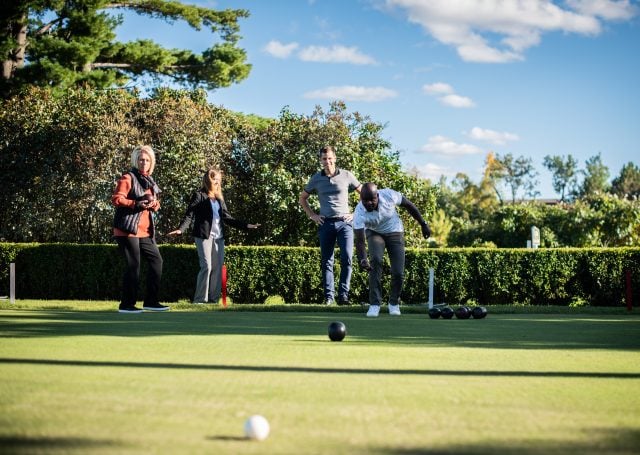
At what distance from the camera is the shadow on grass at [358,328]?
7039 mm

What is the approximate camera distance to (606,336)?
7.66 metres

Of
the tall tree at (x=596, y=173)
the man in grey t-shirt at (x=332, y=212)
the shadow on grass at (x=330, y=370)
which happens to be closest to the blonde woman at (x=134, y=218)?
the man in grey t-shirt at (x=332, y=212)

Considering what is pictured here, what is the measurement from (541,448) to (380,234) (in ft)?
24.5

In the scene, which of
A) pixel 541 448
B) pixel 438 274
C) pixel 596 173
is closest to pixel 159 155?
pixel 438 274

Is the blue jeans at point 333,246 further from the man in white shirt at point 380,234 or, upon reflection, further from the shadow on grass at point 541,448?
the shadow on grass at point 541,448

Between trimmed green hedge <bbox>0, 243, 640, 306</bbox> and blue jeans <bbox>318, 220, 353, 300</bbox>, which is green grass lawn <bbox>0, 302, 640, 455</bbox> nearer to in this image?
blue jeans <bbox>318, 220, 353, 300</bbox>

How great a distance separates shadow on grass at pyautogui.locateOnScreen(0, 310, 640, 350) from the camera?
7.04 metres

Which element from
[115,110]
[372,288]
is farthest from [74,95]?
[372,288]

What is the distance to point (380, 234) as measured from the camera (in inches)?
410

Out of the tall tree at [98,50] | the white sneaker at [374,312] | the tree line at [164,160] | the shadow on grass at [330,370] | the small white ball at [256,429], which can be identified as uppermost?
the tall tree at [98,50]

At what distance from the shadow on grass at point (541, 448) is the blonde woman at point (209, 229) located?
9300mm

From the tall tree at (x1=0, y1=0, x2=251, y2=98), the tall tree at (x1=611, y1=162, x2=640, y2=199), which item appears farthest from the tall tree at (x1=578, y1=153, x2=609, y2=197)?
the tall tree at (x1=0, y1=0, x2=251, y2=98)

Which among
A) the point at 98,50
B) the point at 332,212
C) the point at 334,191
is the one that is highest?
the point at 98,50

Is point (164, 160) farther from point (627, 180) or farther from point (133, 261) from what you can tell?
point (627, 180)
